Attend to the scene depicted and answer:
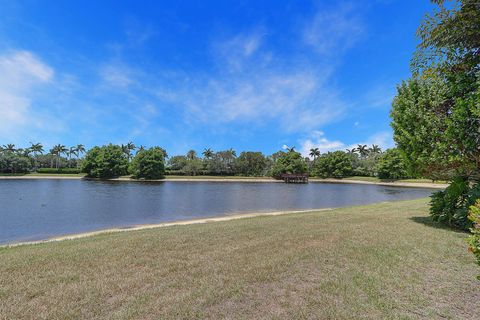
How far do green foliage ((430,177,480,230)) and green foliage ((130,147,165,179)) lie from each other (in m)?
70.4

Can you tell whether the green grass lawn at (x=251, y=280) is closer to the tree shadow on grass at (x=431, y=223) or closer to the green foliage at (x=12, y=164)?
the tree shadow on grass at (x=431, y=223)

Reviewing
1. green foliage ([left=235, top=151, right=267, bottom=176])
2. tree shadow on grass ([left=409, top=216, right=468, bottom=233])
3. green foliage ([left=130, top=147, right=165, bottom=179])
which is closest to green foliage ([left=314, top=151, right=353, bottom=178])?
green foliage ([left=235, top=151, right=267, bottom=176])

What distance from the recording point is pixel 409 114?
916cm

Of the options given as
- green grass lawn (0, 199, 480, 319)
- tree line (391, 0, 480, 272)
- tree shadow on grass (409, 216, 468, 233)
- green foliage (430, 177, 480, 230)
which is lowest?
green grass lawn (0, 199, 480, 319)

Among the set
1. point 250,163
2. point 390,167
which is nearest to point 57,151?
point 250,163

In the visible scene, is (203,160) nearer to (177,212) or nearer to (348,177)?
(348,177)

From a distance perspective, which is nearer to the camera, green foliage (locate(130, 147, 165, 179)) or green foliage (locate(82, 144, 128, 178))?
green foliage (locate(130, 147, 165, 179))

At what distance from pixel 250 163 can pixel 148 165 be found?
3684 centimetres

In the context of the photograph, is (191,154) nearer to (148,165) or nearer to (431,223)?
(148,165)

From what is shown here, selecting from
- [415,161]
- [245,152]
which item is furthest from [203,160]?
[415,161]

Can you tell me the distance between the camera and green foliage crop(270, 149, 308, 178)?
292ft

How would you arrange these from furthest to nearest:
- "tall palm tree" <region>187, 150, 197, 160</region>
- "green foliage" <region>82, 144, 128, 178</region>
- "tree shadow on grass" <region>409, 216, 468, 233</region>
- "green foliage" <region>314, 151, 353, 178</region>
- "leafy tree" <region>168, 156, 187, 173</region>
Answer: "tall palm tree" <region>187, 150, 197, 160</region>
"leafy tree" <region>168, 156, 187, 173</region>
"green foliage" <region>314, 151, 353, 178</region>
"green foliage" <region>82, 144, 128, 178</region>
"tree shadow on grass" <region>409, 216, 468, 233</region>

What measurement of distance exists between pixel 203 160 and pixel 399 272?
291ft

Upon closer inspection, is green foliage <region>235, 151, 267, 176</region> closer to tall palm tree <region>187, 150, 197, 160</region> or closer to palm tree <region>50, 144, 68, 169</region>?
tall palm tree <region>187, 150, 197, 160</region>
